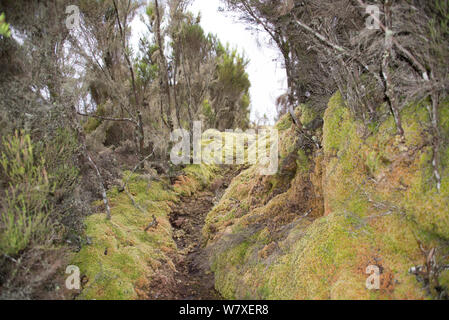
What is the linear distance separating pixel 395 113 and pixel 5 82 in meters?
4.67

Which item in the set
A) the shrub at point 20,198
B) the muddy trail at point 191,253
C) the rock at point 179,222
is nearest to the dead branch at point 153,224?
the muddy trail at point 191,253

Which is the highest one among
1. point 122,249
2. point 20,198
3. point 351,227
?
point 20,198

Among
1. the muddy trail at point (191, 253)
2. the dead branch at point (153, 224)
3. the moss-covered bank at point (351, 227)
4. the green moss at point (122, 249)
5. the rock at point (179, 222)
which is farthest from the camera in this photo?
the rock at point (179, 222)

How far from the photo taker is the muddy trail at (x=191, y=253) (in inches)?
157

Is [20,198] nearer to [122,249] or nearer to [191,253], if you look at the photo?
[122,249]

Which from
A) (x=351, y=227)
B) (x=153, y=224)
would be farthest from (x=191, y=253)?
(x=351, y=227)

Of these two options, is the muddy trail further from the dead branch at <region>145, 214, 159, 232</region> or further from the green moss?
the dead branch at <region>145, 214, 159, 232</region>

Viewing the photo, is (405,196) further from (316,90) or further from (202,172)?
(202,172)

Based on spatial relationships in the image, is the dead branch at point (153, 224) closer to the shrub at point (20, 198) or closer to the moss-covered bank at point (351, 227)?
the moss-covered bank at point (351, 227)

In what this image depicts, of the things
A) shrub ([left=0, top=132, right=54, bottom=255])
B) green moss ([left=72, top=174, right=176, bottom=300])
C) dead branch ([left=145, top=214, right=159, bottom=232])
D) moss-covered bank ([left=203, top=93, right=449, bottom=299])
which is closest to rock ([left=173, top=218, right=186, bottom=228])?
green moss ([left=72, top=174, right=176, bottom=300])

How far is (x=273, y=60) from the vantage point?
5031 mm

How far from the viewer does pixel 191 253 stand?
17.3 feet

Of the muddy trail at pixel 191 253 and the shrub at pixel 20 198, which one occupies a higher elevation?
the shrub at pixel 20 198

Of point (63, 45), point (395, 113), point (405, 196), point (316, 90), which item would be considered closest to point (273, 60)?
point (316, 90)
